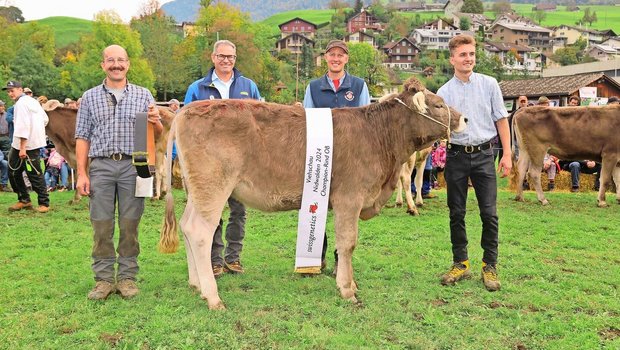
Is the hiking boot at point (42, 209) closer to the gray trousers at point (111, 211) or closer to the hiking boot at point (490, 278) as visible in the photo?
the gray trousers at point (111, 211)

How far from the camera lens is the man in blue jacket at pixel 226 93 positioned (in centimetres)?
649

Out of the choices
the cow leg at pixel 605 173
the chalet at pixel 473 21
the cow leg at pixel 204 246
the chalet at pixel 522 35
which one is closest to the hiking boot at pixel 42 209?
the cow leg at pixel 204 246

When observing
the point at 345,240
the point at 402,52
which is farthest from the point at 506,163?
the point at 402,52

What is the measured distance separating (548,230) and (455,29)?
490 ft

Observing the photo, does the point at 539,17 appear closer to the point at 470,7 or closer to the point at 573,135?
the point at 470,7

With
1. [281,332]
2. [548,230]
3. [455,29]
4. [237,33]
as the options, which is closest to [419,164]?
[548,230]

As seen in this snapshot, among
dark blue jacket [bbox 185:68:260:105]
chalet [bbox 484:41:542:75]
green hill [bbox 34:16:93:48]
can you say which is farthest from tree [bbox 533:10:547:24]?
dark blue jacket [bbox 185:68:260:105]

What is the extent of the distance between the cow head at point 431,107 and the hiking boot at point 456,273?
1.67 m

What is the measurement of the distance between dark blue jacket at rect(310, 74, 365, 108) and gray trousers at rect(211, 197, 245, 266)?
1.69 m

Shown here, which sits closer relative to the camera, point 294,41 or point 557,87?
point 557,87

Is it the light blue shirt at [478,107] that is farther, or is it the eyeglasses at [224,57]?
the eyeglasses at [224,57]

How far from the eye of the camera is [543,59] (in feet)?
409

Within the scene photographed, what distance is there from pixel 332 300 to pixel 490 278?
74.7 inches

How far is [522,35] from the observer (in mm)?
146375
